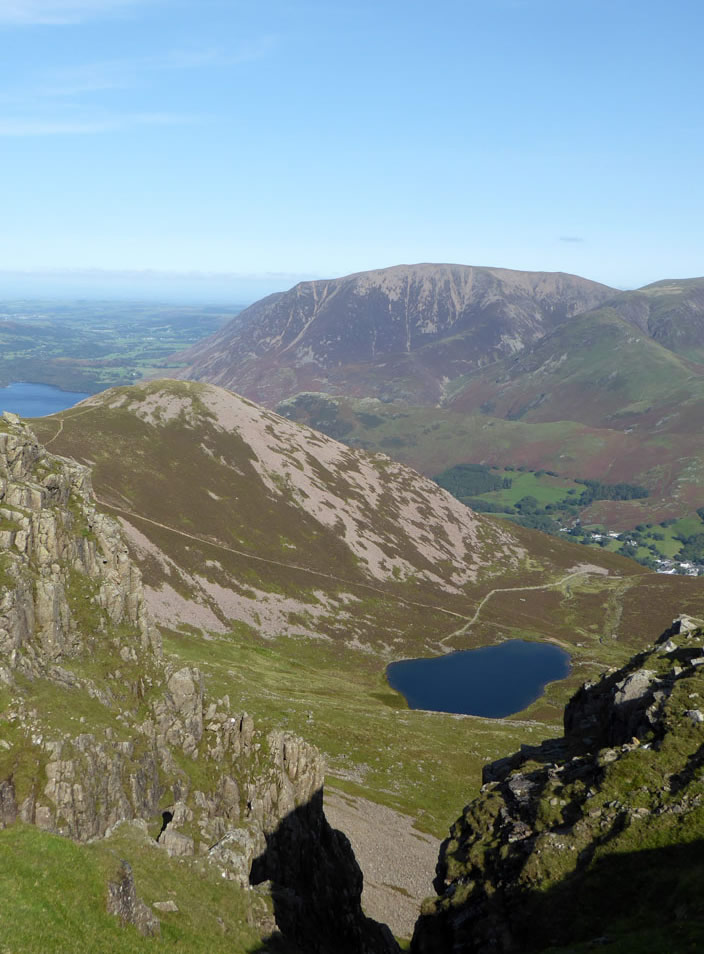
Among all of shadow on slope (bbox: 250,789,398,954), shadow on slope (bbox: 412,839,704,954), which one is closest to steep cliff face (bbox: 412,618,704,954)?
shadow on slope (bbox: 412,839,704,954)

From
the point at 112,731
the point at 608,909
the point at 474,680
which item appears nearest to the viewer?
the point at 608,909

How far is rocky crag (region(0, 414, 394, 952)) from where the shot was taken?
52219mm

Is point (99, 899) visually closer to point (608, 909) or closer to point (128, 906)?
point (128, 906)

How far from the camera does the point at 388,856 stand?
78688mm

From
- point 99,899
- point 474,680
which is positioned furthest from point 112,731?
point 474,680

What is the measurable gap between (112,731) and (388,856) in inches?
1509

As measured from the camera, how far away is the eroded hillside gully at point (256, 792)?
36.5m

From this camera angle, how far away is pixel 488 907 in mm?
39344

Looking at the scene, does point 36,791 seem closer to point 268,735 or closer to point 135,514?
point 268,735

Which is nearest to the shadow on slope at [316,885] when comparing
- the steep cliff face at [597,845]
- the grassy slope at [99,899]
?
the grassy slope at [99,899]

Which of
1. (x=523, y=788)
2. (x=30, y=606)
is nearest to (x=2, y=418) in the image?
(x=30, y=606)

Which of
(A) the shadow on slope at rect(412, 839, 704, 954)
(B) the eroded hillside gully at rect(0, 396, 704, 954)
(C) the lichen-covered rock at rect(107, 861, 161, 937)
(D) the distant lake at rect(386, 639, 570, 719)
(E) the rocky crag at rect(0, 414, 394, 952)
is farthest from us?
(D) the distant lake at rect(386, 639, 570, 719)

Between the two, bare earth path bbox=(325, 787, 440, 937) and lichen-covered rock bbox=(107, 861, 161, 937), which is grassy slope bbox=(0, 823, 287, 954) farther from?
bare earth path bbox=(325, 787, 440, 937)

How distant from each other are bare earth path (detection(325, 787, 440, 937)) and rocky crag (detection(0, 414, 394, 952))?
767cm
